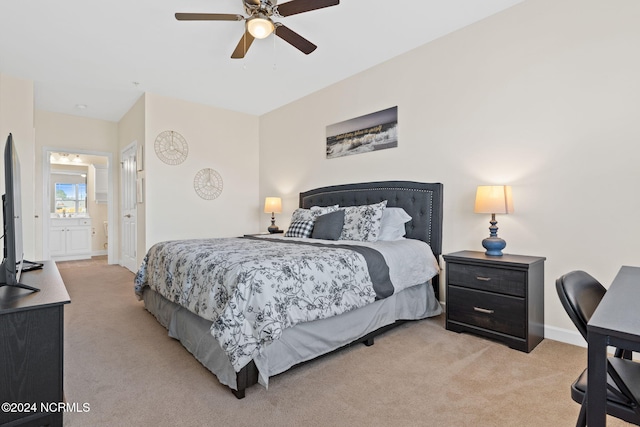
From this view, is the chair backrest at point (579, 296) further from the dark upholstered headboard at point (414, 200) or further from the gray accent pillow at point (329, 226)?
the gray accent pillow at point (329, 226)

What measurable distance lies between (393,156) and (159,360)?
297cm

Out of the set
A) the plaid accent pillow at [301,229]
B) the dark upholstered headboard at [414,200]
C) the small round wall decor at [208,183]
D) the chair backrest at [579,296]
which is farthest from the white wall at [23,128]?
the chair backrest at [579,296]

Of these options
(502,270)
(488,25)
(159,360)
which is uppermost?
(488,25)

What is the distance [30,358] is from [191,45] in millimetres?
3114

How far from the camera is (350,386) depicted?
1950mm

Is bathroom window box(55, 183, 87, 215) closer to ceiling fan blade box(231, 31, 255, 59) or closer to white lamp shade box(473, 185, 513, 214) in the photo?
ceiling fan blade box(231, 31, 255, 59)

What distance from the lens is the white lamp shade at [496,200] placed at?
2674 mm

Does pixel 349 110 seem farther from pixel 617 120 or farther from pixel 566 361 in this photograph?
pixel 566 361

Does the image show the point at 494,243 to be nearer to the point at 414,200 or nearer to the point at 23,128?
the point at 414,200

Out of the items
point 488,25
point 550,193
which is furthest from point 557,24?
point 550,193

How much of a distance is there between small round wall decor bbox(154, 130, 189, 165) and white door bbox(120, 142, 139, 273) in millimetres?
647

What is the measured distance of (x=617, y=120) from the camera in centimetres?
235

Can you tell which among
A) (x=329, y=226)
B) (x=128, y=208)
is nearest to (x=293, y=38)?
(x=329, y=226)

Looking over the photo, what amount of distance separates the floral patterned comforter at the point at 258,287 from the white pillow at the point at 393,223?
884 millimetres
